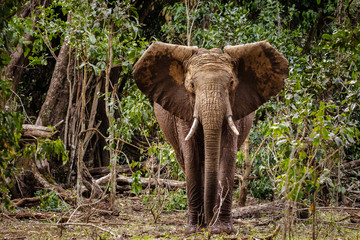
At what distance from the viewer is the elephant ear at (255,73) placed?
20.9 ft

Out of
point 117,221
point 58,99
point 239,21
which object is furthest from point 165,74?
point 58,99

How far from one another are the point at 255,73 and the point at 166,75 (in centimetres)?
116

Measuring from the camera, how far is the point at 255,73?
6516 mm

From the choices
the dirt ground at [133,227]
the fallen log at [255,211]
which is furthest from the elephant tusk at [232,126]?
the fallen log at [255,211]

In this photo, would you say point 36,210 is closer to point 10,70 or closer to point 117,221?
point 117,221

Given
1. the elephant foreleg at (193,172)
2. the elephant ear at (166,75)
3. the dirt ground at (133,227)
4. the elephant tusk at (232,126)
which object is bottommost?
the dirt ground at (133,227)

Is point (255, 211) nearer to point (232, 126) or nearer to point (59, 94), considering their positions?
point (232, 126)

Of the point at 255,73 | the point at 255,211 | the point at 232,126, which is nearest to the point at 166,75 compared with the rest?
the point at 255,73

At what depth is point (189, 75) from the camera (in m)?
6.23

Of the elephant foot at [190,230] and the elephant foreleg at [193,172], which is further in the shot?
the elephant foreleg at [193,172]

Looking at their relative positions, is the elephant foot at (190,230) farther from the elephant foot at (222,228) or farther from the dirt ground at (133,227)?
the elephant foot at (222,228)

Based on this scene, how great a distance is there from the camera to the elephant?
19.8 ft

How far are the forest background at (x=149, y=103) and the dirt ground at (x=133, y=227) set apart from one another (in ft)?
1.14

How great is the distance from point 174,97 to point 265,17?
5.15 m
